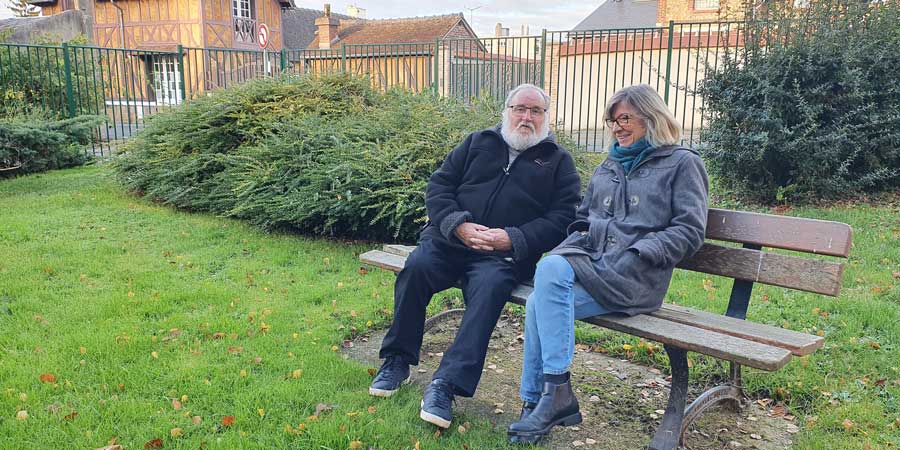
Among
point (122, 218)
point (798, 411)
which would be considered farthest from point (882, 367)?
point (122, 218)

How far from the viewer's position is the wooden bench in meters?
2.68

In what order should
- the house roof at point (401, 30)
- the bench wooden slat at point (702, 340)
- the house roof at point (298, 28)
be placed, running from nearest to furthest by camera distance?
the bench wooden slat at point (702, 340)
the house roof at point (401, 30)
the house roof at point (298, 28)

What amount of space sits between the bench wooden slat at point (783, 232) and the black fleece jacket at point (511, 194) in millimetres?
744

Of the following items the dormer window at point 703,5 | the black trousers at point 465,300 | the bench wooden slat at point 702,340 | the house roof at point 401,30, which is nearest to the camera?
the bench wooden slat at point 702,340

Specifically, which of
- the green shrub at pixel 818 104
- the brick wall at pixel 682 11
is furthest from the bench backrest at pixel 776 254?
the brick wall at pixel 682 11

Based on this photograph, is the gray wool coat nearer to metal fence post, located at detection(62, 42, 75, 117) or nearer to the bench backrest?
the bench backrest

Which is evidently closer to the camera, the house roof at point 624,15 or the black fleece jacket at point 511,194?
the black fleece jacket at point 511,194

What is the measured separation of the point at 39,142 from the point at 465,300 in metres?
8.63

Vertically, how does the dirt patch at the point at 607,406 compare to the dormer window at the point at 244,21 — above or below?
below

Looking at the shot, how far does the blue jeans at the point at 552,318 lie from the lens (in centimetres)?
292

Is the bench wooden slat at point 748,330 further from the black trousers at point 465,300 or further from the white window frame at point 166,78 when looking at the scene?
the white window frame at point 166,78

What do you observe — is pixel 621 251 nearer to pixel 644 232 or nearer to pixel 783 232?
pixel 644 232

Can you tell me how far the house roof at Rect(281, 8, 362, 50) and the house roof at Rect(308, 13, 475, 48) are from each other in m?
4.51

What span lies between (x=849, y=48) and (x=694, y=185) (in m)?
5.47
